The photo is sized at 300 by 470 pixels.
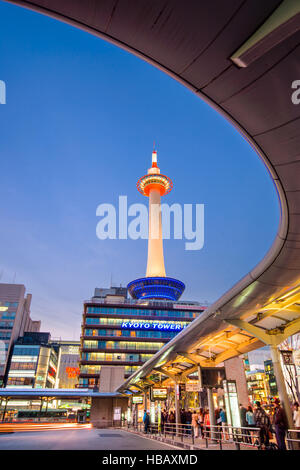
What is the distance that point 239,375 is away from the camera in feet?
78.3

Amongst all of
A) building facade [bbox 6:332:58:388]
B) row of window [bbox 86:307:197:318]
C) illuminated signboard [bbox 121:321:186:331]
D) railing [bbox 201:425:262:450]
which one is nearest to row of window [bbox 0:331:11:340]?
building facade [bbox 6:332:58:388]

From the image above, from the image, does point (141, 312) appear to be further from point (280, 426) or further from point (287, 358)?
point (280, 426)

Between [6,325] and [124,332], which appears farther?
[6,325]

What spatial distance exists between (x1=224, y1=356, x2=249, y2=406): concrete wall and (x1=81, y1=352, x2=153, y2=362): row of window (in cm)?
5368

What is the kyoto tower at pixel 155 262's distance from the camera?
91812 mm

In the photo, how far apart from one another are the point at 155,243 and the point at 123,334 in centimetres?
2807

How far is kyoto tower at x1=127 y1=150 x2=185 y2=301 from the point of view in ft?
301

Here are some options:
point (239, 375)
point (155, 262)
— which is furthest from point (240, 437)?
point (155, 262)

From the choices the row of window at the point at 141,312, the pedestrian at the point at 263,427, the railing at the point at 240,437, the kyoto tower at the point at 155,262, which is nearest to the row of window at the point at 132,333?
the row of window at the point at 141,312

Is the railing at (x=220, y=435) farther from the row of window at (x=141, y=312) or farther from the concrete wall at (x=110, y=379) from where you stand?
the row of window at (x=141, y=312)

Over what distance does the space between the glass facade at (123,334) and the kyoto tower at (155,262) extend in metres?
9.71

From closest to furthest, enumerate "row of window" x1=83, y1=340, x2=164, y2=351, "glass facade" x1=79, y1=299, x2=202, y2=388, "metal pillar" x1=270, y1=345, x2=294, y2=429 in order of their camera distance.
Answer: "metal pillar" x1=270, y1=345, x2=294, y2=429 < "glass facade" x1=79, y1=299, x2=202, y2=388 < "row of window" x1=83, y1=340, x2=164, y2=351

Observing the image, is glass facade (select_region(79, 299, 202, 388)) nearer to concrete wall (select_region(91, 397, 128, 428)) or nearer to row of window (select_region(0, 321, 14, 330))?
row of window (select_region(0, 321, 14, 330))

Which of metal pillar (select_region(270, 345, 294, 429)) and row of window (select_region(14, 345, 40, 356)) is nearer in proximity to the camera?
metal pillar (select_region(270, 345, 294, 429))
